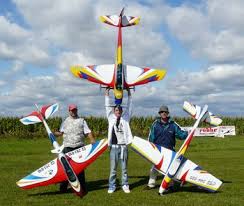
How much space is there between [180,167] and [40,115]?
362 cm

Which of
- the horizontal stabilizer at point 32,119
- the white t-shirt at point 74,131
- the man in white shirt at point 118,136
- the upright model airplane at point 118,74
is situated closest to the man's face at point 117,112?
the man in white shirt at point 118,136

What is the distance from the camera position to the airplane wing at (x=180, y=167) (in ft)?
29.0

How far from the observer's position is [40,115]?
9.77 m

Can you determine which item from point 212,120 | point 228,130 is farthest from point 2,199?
point 228,130

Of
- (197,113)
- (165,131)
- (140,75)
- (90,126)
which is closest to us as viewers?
(165,131)

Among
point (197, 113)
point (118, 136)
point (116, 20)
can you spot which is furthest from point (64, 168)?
point (116, 20)

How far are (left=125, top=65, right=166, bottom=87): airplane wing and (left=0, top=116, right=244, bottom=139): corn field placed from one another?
26316mm

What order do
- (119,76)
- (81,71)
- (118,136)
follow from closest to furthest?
(118,136), (119,76), (81,71)

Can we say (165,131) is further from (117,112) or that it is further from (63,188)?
(63,188)

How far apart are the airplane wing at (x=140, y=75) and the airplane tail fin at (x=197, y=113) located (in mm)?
994

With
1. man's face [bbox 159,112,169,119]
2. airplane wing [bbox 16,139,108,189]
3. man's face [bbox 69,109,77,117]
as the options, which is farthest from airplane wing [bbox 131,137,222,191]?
man's face [bbox 69,109,77,117]

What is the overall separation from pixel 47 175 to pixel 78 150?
892 millimetres

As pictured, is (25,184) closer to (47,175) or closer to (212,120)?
(47,175)

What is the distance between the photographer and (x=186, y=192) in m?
9.16
